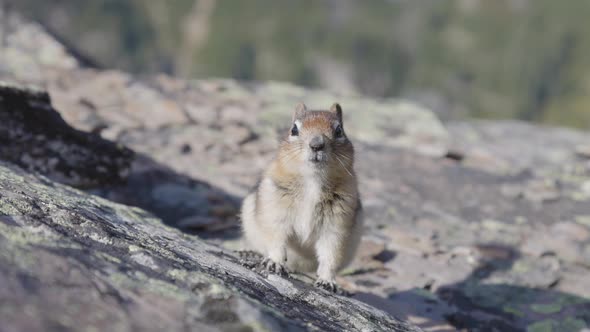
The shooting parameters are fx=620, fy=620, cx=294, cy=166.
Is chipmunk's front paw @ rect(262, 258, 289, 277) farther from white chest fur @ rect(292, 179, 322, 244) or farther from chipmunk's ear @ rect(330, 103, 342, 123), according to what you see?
chipmunk's ear @ rect(330, 103, 342, 123)

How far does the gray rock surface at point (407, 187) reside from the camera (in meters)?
7.48

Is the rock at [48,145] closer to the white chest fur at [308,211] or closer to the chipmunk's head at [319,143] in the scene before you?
the chipmunk's head at [319,143]

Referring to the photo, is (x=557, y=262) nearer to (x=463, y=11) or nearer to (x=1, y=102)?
(x=1, y=102)

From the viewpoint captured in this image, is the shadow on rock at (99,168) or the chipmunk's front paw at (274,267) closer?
the chipmunk's front paw at (274,267)

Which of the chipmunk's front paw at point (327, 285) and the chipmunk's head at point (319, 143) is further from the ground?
the chipmunk's head at point (319, 143)

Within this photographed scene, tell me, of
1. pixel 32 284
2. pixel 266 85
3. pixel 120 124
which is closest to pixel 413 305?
pixel 32 284

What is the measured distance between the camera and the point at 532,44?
181 metres

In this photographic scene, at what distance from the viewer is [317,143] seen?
6.07m

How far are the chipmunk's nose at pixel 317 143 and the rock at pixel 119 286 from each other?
1.64m

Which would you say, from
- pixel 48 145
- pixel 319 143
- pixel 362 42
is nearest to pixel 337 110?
pixel 319 143

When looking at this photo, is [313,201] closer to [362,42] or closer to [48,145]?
[48,145]

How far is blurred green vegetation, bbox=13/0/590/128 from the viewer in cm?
17725

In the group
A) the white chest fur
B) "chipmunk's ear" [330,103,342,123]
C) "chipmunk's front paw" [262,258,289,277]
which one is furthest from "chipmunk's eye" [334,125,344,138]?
"chipmunk's front paw" [262,258,289,277]

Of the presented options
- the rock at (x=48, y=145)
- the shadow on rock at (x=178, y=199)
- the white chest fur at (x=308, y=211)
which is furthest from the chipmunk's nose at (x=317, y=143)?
the rock at (x=48, y=145)
